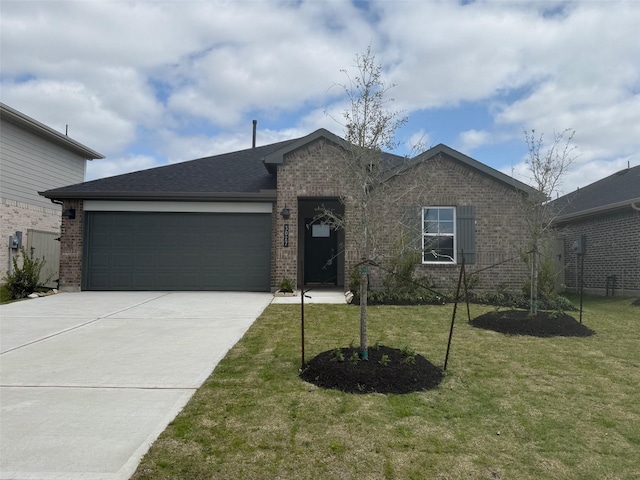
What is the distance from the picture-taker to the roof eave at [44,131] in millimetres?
14953

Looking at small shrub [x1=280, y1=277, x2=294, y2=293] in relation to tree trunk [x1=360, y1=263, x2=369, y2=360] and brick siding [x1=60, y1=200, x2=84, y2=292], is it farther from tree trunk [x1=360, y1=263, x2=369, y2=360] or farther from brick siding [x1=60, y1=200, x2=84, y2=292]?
tree trunk [x1=360, y1=263, x2=369, y2=360]

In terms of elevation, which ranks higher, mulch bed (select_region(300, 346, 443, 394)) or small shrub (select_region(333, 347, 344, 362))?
small shrub (select_region(333, 347, 344, 362))

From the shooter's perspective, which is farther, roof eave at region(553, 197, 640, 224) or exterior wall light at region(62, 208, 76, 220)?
exterior wall light at region(62, 208, 76, 220)

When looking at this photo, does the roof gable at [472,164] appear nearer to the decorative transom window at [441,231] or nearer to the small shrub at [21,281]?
the decorative transom window at [441,231]

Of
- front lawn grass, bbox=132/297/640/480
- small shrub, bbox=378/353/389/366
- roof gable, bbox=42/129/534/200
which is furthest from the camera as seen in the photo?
roof gable, bbox=42/129/534/200

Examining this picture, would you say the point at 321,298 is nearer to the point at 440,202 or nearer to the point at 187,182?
the point at 440,202

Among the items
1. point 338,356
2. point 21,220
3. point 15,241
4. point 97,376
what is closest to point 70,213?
point 15,241

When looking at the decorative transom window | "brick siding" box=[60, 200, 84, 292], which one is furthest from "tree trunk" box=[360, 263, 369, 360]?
"brick siding" box=[60, 200, 84, 292]

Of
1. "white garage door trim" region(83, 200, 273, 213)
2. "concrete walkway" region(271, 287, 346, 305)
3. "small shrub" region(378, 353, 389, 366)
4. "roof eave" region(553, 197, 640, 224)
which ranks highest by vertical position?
"roof eave" region(553, 197, 640, 224)

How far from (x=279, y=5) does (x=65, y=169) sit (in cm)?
1428

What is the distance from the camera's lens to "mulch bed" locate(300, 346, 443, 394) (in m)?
4.55

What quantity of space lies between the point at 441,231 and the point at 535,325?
508 centimetres

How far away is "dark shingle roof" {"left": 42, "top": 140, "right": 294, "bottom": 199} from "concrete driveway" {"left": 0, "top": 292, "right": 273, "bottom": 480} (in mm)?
3815

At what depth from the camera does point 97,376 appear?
16.7ft
